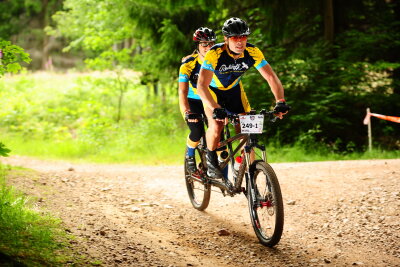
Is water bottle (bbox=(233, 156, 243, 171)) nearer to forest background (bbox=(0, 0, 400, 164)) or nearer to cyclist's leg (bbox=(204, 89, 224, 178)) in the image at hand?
cyclist's leg (bbox=(204, 89, 224, 178))

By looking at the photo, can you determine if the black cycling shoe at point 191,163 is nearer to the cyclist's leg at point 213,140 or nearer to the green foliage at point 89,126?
the cyclist's leg at point 213,140

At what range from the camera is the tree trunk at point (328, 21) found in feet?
36.4

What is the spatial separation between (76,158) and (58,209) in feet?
23.9

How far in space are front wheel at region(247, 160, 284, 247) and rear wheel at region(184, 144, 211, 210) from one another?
3.86 ft

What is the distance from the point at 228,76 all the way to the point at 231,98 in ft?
1.01

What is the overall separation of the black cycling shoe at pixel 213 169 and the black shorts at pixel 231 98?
2.10 ft

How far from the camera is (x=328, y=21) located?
1115cm

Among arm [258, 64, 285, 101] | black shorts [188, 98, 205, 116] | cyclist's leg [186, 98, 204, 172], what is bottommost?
cyclist's leg [186, 98, 204, 172]

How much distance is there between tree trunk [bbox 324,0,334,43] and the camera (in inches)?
436

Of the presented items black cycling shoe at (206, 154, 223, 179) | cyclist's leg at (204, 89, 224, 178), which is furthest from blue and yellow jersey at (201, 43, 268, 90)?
black cycling shoe at (206, 154, 223, 179)

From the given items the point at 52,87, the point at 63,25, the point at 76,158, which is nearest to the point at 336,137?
the point at 76,158

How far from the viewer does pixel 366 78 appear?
10.9 meters

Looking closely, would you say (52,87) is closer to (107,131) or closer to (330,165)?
(107,131)

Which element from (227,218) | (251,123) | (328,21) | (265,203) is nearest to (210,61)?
(251,123)
